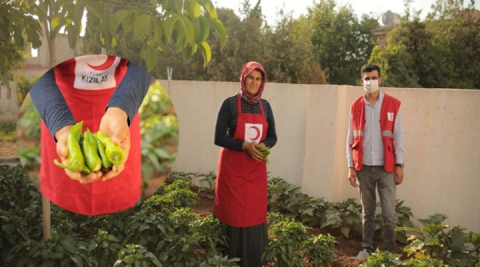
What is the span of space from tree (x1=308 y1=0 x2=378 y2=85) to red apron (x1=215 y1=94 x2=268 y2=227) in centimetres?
1427

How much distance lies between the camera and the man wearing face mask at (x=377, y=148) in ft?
14.0

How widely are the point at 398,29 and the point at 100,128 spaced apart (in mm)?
14738

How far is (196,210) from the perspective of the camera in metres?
6.15

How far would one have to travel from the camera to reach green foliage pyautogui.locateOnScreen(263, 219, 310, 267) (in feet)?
11.6

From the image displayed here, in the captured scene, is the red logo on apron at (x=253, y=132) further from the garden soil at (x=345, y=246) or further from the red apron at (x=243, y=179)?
the garden soil at (x=345, y=246)

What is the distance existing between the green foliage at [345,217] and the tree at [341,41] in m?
12.5

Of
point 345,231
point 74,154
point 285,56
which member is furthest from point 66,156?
point 285,56

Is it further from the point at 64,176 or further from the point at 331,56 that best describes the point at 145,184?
the point at 331,56

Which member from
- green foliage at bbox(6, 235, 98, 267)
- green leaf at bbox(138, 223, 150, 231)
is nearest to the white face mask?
green leaf at bbox(138, 223, 150, 231)

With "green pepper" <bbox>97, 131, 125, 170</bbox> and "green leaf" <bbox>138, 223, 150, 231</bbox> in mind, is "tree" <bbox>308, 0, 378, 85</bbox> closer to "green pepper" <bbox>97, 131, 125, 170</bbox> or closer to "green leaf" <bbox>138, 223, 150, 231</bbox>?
"green leaf" <bbox>138, 223, 150, 231</bbox>

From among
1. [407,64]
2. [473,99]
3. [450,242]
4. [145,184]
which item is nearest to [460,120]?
[473,99]

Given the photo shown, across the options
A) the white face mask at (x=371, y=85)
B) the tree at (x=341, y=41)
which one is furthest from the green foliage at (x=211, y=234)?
the tree at (x=341, y=41)

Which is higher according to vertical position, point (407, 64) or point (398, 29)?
point (398, 29)

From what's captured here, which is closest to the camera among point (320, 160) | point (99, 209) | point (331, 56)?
point (99, 209)
